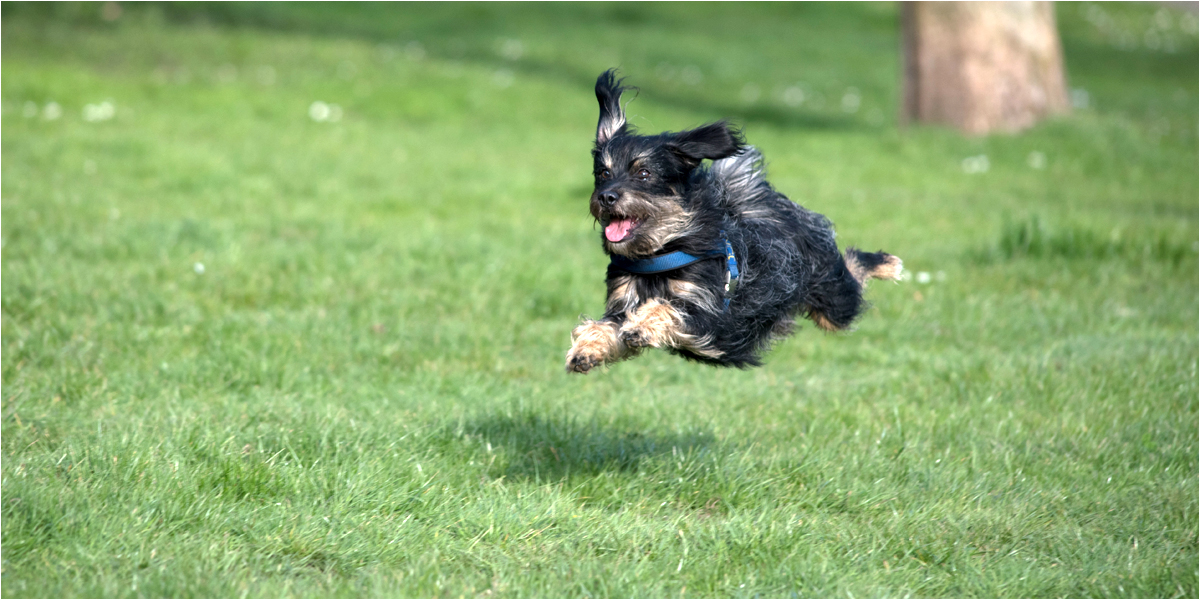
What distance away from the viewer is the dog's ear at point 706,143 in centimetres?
388

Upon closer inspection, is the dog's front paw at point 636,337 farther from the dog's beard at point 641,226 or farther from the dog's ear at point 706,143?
the dog's ear at point 706,143

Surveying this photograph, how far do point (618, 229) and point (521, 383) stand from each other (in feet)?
7.00

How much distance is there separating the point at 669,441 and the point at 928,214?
5.70 m

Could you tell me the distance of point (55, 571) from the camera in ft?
11.5

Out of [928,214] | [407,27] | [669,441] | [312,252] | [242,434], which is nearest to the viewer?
[242,434]

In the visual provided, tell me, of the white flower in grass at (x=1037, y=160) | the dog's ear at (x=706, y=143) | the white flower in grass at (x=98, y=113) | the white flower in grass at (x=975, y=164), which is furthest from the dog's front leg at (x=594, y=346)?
the white flower in grass at (x=1037, y=160)

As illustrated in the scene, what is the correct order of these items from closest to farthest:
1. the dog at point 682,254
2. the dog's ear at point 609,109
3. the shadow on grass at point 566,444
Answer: the dog at point 682,254
the dog's ear at point 609,109
the shadow on grass at point 566,444

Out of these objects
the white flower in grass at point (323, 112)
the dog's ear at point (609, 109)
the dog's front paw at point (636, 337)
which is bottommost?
the white flower in grass at point (323, 112)

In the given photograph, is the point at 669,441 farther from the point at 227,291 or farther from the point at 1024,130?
the point at 1024,130

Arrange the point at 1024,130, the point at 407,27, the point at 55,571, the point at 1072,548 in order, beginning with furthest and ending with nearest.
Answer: the point at 407,27 → the point at 1024,130 → the point at 1072,548 → the point at 55,571

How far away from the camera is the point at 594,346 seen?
11.8 feet

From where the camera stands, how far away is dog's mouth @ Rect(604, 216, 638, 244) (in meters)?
3.82

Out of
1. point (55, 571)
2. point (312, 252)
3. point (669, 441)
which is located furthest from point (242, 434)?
point (312, 252)

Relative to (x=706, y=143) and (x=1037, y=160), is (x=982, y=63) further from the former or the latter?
(x=706, y=143)
